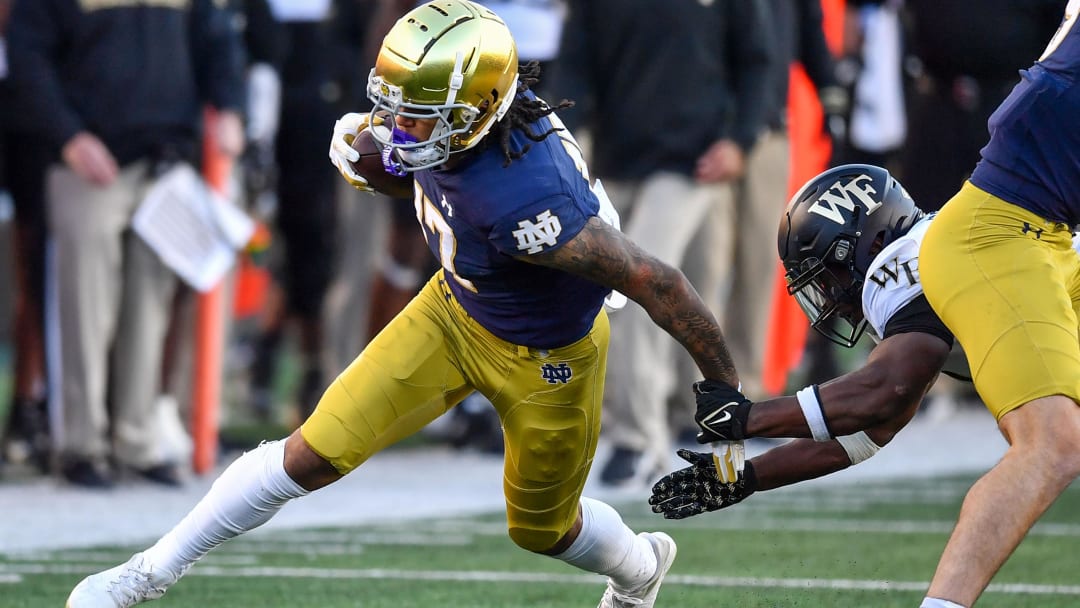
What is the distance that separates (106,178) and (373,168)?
3225 millimetres

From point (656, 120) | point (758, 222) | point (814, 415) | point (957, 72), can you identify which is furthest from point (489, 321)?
point (957, 72)

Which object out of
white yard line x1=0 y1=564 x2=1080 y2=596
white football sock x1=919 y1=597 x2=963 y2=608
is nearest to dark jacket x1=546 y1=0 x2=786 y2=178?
white yard line x1=0 y1=564 x2=1080 y2=596

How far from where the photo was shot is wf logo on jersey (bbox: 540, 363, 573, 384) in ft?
15.9

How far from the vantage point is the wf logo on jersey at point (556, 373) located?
15.9ft

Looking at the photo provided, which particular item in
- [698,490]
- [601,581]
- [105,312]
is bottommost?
[105,312]

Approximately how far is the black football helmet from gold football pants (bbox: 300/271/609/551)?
0.59 metres

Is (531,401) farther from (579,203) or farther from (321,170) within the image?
(321,170)

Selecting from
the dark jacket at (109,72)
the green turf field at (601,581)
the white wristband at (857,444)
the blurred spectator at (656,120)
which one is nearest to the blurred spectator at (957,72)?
the blurred spectator at (656,120)

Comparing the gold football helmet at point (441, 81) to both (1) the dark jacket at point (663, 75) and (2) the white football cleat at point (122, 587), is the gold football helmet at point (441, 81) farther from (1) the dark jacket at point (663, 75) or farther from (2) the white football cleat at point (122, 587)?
(1) the dark jacket at point (663, 75)

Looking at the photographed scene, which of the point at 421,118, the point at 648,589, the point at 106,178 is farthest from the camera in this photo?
the point at 106,178

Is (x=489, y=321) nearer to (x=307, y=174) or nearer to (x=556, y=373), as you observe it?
(x=556, y=373)

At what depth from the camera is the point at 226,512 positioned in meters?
4.61

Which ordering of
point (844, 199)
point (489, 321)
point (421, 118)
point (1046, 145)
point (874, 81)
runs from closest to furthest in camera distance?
point (1046, 145) < point (421, 118) < point (844, 199) < point (489, 321) < point (874, 81)

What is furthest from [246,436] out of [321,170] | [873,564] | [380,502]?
[873,564]
